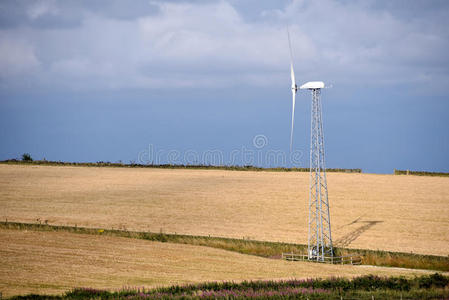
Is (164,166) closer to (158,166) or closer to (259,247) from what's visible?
(158,166)

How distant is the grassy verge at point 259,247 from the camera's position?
36781mm

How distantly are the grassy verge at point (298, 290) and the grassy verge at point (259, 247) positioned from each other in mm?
9832

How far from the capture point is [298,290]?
2219cm

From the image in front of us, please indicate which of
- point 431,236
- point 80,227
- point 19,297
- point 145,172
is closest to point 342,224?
point 431,236

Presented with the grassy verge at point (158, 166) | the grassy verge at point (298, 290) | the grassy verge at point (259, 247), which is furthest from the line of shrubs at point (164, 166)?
the grassy verge at point (298, 290)

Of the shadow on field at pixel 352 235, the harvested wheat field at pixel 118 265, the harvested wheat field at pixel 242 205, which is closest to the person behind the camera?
the harvested wheat field at pixel 118 265

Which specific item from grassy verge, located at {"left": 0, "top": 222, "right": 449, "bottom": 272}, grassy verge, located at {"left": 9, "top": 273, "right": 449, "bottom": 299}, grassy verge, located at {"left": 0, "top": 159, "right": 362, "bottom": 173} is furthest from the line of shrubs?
grassy verge, located at {"left": 9, "top": 273, "right": 449, "bottom": 299}

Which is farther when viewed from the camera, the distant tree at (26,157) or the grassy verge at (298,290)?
the distant tree at (26,157)

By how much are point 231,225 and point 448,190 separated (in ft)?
82.7

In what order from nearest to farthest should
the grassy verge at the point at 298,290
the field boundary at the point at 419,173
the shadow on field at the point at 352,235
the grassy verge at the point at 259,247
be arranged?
the grassy verge at the point at 298,290
the grassy verge at the point at 259,247
the shadow on field at the point at 352,235
the field boundary at the point at 419,173

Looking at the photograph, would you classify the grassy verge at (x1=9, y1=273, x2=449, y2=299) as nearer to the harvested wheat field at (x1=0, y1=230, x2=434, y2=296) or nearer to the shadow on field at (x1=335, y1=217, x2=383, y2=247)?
the harvested wheat field at (x1=0, y1=230, x2=434, y2=296)

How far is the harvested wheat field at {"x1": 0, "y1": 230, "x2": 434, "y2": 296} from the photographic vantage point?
27386 mm

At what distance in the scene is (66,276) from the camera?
93.3 ft

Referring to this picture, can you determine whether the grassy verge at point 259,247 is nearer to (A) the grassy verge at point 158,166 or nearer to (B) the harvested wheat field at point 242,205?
(B) the harvested wheat field at point 242,205
